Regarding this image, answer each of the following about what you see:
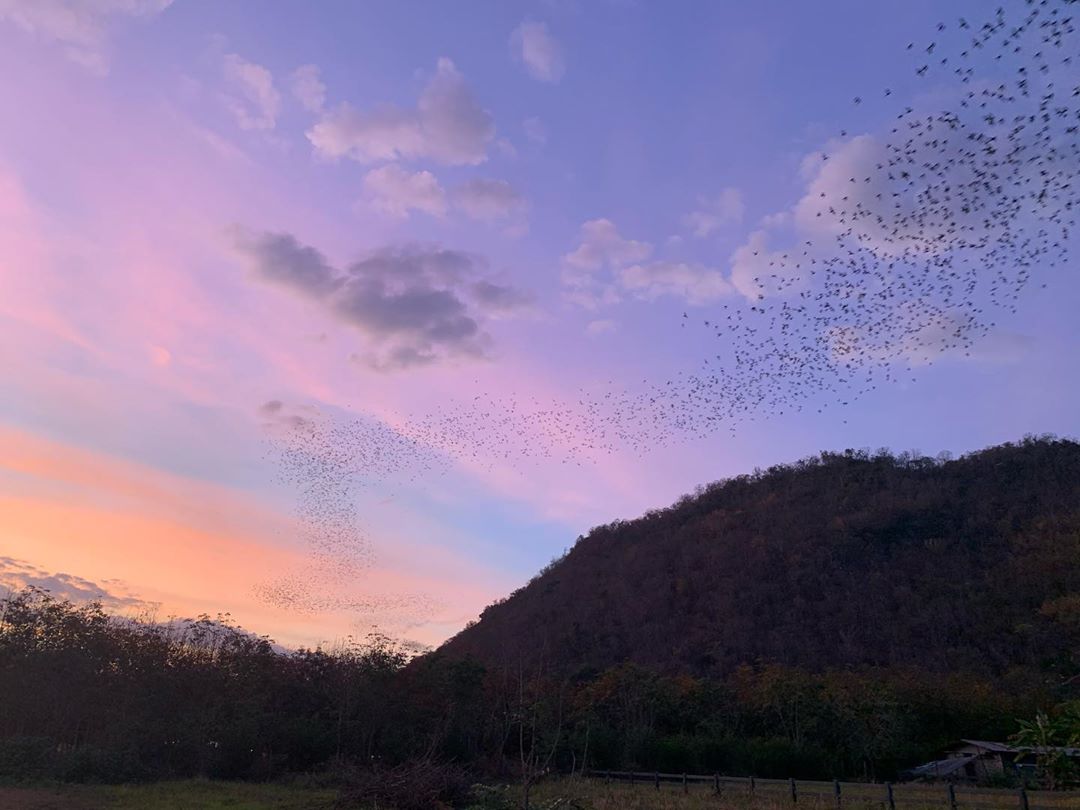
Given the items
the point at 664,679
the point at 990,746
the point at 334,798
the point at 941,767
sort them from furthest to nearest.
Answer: the point at 664,679 → the point at 941,767 → the point at 990,746 → the point at 334,798

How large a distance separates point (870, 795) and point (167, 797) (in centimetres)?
2298

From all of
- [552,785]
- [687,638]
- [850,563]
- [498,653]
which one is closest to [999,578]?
[850,563]

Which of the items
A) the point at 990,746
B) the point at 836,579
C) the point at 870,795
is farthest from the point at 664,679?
the point at 836,579

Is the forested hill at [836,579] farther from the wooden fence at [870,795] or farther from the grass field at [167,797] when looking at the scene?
the grass field at [167,797]

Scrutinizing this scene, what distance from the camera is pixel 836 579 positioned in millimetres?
81500

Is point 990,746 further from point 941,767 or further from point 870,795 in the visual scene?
point 870,795

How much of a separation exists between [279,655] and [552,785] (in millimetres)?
17994

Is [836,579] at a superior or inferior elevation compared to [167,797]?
superior

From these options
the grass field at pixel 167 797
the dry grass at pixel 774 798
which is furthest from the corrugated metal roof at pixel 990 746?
the grass field at pixel 167 797

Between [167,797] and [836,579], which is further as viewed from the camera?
[836,579]

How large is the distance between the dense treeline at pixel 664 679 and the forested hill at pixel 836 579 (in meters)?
0.35

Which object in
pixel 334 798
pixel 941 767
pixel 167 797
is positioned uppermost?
pixel 941 767

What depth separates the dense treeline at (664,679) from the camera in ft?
111

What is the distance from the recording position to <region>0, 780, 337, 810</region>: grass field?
2155cm
